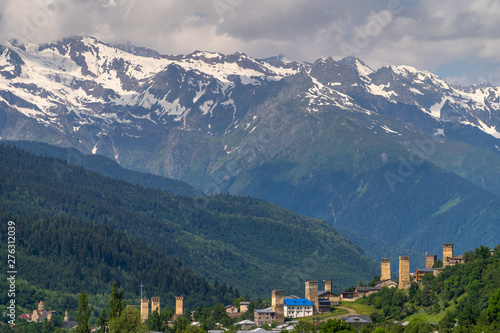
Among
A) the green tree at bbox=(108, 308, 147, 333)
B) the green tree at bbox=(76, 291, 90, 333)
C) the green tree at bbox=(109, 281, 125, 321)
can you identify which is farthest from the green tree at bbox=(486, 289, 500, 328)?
the green tree at bbox=(76, 291, 90, 333)

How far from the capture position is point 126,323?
18950 cm

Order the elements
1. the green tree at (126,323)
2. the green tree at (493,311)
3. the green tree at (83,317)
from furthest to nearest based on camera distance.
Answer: the green tree at (493,311) < the green tree at (83,317) < the green tree at (126,323)

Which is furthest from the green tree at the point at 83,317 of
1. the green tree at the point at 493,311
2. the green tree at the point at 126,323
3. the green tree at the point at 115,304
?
the green tree at the point at 493,311

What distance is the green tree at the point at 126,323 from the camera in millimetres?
188125

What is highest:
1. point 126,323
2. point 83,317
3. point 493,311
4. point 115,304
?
point 115,304

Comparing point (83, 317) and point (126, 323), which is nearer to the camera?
point (126, 323)

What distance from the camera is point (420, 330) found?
196m

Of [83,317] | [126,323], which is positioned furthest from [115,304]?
[83,317]

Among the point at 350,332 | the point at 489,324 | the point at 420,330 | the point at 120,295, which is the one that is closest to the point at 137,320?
the point at 120,295

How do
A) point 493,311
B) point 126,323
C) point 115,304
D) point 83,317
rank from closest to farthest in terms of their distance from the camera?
1. point 126,323
2. point 115,304
3. point 83,317
4. point 493,311

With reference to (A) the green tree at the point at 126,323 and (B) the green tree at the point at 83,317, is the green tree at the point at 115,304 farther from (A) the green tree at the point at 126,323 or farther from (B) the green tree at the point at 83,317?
(B) the green tree at the point at 83,317

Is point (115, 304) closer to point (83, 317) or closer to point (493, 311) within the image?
point (83, 317)

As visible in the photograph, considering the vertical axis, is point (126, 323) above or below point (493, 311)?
below

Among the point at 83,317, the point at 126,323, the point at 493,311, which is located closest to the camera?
the point at 126,323
